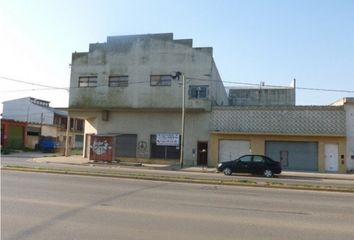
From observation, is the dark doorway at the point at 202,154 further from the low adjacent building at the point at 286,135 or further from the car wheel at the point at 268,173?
the car wheel at the point at 268,173

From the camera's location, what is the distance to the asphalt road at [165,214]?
26.3 ft

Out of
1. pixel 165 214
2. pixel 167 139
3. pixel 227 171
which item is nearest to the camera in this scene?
pixel 165 214

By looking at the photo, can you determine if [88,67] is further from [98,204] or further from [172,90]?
[98,204]

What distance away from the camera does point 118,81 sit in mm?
42844

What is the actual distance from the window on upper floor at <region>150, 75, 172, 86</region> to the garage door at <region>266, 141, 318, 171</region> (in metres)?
10.8

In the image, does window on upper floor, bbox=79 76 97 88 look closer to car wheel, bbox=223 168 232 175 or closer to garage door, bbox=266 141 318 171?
garage door, bbox=266 141 318 171

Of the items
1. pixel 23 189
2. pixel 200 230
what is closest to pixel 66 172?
pixel 23 189

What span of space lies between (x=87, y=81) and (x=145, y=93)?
654cm

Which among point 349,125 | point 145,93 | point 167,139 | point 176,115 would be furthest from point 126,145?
point 349,125

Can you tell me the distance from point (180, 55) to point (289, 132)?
40.5 feet

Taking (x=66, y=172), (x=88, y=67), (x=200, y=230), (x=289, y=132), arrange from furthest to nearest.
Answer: (x=88, y=67)
(x=289, y=132)
(x=66, y=172)
(x=200, y=230)

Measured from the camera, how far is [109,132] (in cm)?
4238

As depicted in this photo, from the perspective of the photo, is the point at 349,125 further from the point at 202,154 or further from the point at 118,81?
the point at 118,81

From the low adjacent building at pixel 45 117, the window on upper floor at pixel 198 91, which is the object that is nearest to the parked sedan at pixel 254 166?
the window on upper floor at pixel 198 91
